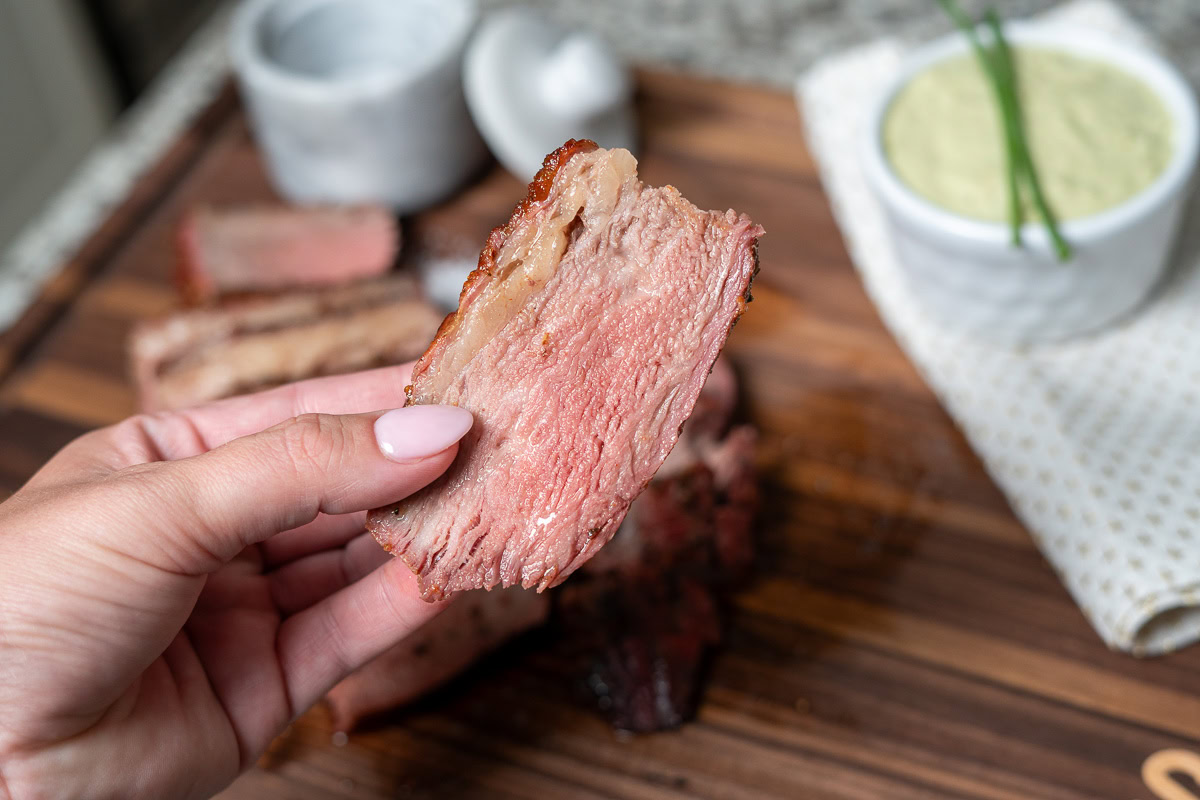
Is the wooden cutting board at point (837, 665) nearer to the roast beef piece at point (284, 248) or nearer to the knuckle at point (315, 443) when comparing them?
the roast beef piece at point (284, 248)

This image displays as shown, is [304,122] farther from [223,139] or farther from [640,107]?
[640,107]

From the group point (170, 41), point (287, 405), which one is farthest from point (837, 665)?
point (170, 41)

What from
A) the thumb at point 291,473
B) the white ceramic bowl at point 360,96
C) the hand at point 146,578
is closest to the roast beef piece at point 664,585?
the hand at point 146,578

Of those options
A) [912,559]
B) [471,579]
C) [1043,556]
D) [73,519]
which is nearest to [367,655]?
[471,579]

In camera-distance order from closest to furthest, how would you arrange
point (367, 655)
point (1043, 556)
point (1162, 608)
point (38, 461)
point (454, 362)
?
point (454, 362) → point (367, 655) → point (1162, 608) → point (1043, 556) → point (38, 461)

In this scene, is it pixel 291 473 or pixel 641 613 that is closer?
pixel 291 473

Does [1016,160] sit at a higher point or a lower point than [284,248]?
higher

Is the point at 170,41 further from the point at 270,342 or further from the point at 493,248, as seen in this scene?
the point at 493,248
